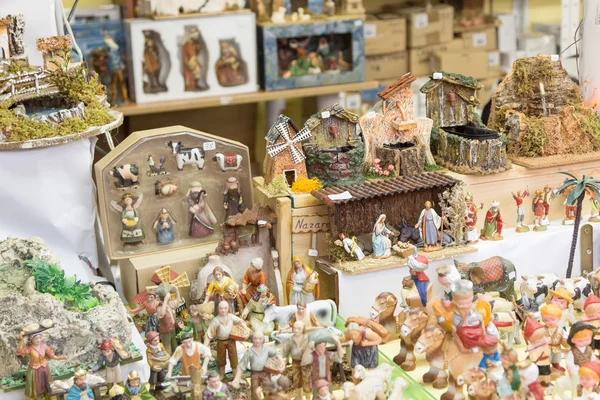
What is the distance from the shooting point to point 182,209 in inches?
202

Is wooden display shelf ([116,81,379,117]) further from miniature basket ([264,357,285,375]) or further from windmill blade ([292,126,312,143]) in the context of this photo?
miniature basket ([264,357,285,375])

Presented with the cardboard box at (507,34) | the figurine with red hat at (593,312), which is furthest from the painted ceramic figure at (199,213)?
the cardboard box at (507,34)

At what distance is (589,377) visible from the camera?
404cm

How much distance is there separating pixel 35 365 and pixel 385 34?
16.9 feet

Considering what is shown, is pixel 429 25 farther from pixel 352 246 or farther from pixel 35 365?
pixel 35 365

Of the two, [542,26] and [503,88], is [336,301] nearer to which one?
[503,88]

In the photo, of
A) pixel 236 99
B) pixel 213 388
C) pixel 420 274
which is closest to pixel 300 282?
pixel 420 274

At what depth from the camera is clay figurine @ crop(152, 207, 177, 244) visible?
5.07m

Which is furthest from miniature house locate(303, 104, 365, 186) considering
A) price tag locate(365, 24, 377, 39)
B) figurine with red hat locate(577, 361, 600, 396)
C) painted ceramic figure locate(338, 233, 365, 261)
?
price tag locate(365, 24, 377, 39)

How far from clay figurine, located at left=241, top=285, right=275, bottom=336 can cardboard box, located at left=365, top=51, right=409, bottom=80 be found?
4.08 metres

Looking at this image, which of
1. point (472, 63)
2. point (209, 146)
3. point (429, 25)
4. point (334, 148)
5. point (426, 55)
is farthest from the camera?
point (472, 63)

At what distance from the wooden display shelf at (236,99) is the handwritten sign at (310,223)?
2.68 m

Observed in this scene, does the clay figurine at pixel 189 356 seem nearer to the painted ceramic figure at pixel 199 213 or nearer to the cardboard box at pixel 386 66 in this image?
the painted ceramic figure at pixel 199 213

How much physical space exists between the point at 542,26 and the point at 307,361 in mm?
6341
